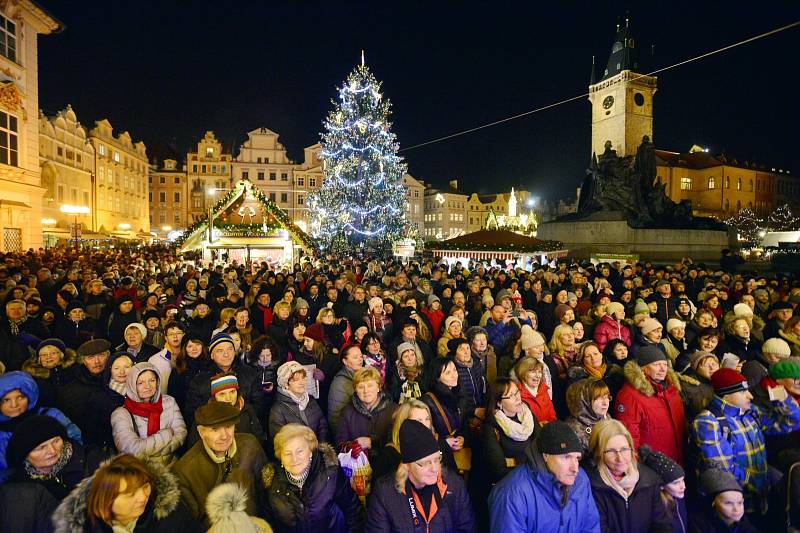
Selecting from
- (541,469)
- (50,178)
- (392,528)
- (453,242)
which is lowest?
(392,528)

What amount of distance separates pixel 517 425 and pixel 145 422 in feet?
9.11

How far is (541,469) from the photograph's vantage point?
8.71 feet

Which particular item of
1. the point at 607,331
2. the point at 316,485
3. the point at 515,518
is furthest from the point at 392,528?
the point at 607,331

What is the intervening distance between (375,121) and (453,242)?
12821 mm

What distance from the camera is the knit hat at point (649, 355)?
13.3 ft

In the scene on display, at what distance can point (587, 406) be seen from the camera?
3.61 meters

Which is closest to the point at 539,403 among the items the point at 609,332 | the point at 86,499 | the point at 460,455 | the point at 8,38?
the point at 460,455

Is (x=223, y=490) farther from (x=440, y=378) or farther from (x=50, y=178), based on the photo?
(x=50, y=178)

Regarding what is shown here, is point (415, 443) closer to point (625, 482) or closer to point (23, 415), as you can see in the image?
point (625, 482)

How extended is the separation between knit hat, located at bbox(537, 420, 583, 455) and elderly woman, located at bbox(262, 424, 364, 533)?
1.29 meters

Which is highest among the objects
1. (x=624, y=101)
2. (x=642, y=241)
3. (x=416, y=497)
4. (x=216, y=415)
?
(x=624, y=101)

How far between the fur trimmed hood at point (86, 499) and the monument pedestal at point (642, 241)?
22.5 metres

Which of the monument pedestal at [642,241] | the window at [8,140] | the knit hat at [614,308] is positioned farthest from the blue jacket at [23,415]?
the window at [8,140]

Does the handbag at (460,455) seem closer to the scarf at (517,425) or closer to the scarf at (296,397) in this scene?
the scarf at (517,425)
